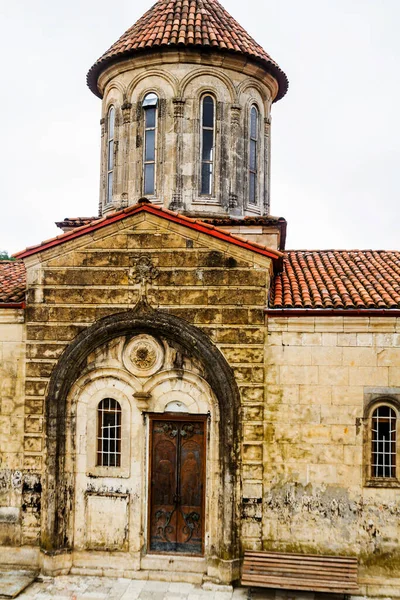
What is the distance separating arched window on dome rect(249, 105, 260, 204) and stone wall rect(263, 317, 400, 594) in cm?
491

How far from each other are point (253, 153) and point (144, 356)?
6282mm

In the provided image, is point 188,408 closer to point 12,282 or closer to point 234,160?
point 12,282

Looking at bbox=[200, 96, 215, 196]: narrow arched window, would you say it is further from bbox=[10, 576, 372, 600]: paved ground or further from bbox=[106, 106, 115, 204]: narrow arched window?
bbox=[10, 576, 372, 600]: paved ground

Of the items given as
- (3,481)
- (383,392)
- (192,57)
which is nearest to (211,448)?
(383,392)

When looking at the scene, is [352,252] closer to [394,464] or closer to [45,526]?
[394,464]

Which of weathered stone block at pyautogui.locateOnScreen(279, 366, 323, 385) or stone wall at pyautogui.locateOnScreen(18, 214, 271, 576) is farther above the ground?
stone wall at pyautogui.locateOnScreen(18, 214, 271, 576)

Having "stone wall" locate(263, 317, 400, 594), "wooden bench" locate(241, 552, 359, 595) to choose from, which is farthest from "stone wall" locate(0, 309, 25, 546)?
"stone wall" locate(263, 317, 400, 594)

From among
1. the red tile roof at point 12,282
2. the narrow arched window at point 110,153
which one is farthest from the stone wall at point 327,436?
the narrow arched window at point 110,153

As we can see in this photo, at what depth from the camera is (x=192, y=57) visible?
47.2 ft

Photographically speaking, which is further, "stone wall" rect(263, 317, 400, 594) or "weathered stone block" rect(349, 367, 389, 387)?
"weathered stone block" rect(349, 367, 389, 387)

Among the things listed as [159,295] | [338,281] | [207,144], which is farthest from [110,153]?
[338,281]

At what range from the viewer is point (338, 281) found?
12391 mm

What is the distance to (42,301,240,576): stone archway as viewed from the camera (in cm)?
1100

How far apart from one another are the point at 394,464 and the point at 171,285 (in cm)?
496
